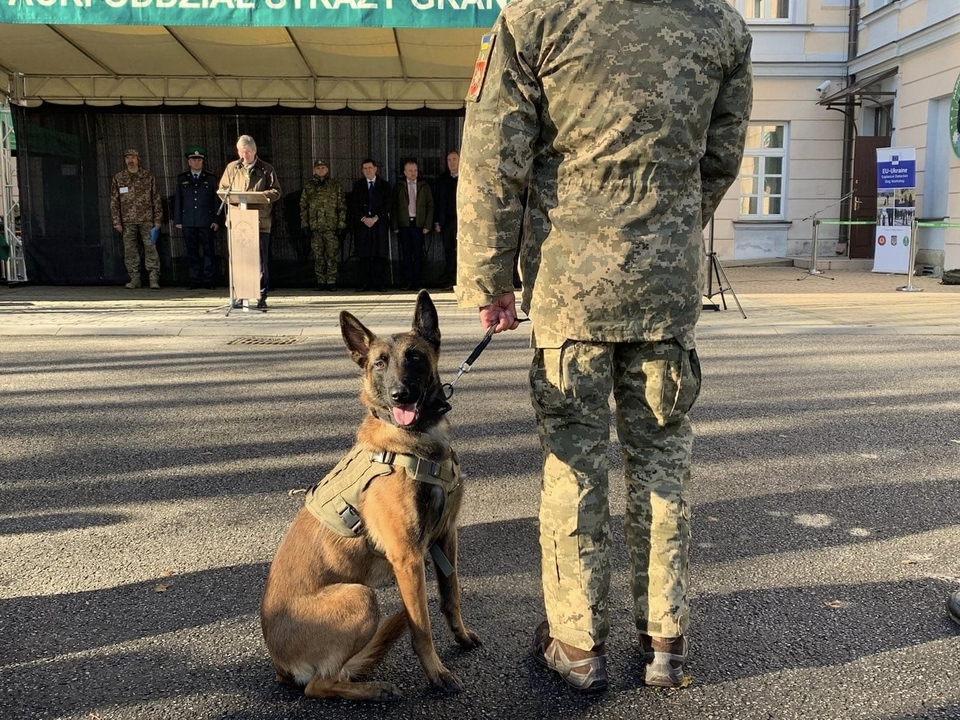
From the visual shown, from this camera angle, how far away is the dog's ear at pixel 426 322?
287 centimetres

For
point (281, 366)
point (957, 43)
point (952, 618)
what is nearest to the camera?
point (952, 618)

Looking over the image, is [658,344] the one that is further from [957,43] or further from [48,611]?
[957,43]

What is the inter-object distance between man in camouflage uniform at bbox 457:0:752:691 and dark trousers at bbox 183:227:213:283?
13.1 metres

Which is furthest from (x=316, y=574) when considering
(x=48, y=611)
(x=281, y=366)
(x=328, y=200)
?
(x=328, y=200)

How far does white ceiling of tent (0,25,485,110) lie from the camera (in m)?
11.9

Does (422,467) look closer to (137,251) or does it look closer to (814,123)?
(137,251)

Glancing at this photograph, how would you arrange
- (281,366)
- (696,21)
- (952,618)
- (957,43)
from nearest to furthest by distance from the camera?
1. (696,21)
2. (952,618)
3. (281,366)
4. (957,43)

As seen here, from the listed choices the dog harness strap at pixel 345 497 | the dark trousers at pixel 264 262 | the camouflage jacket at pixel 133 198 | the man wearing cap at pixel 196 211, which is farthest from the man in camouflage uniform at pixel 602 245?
the camouflage jacket at pixel 133 198

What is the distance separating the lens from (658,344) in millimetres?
2410

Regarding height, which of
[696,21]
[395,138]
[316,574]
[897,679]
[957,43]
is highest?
[957,43]

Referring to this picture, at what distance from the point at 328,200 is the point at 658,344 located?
12.7 meters

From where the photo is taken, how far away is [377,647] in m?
2.44

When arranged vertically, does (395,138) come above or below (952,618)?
above

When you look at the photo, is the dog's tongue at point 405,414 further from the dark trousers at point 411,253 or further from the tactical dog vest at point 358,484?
the dark trousers at point 411,253
